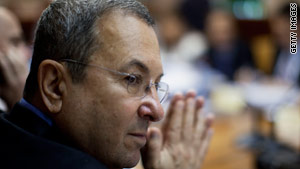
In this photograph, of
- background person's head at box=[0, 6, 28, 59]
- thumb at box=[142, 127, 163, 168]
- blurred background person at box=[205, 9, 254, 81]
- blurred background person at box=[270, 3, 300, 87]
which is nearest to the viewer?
thumb at box=[142, 127, 163, 168]

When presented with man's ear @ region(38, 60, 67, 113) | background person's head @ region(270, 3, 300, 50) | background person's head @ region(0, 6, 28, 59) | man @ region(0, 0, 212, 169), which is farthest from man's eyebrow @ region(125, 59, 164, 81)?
background person's head @ region(270, 3, 300, 50)

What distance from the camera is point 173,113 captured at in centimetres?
115

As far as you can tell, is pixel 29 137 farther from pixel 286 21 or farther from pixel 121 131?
pixel 286 21

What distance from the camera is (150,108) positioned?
85 cm

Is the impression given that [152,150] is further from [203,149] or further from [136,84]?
[136,84]

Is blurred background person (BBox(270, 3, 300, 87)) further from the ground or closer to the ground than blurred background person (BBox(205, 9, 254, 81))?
further from the ground

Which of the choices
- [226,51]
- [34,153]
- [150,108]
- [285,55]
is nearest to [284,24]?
[285,55]

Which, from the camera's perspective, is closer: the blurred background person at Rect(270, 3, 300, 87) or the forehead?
the forehead

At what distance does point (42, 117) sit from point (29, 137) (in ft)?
0.29

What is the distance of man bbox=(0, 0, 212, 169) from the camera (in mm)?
793

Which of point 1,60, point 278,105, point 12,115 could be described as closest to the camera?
point 12,115

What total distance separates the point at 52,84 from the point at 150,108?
9.7 inches

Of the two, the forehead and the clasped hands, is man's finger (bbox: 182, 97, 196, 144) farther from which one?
the forehead

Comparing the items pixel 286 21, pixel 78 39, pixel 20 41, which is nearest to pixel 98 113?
pixel 78 39
